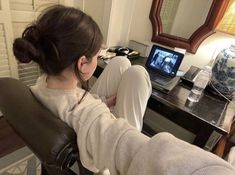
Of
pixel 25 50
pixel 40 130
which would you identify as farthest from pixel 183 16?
pixel 40 130

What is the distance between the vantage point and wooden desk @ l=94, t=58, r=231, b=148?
853mm

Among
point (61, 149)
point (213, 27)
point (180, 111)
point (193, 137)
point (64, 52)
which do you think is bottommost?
point (193, 137)

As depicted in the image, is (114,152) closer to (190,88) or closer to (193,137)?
(193,137)

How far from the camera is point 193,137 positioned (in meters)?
0.96

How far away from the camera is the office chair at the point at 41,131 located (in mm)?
409

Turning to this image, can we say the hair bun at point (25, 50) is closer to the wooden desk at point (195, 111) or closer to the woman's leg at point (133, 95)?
the woman's leg at point (133, 95)

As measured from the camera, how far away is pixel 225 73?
0.98 metres

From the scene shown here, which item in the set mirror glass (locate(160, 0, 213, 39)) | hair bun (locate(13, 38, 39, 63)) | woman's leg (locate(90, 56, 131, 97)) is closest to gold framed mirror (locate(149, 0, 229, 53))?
mirror glass (locate(160, 0, 213, 39))

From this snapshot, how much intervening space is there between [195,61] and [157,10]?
0.51 metres

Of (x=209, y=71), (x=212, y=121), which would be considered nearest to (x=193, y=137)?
(x=212, y=121)

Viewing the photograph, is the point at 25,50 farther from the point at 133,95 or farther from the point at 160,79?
the point at 160,79

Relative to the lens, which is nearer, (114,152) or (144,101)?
(114,152)

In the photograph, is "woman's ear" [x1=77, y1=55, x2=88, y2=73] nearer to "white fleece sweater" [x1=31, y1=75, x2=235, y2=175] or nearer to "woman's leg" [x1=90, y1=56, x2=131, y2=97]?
"white fleece sweater" [x1=31, y1=75, x2=235, y2=175]

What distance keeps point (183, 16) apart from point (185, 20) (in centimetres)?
4
